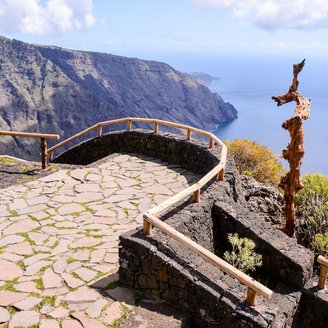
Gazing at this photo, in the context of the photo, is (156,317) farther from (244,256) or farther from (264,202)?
(264,202)

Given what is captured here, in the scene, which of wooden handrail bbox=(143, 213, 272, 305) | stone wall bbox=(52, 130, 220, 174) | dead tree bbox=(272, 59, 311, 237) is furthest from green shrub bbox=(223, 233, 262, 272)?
dead tree bbox=(272, 59, 311, 237)

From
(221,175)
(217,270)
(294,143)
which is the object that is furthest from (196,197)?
(294,143)

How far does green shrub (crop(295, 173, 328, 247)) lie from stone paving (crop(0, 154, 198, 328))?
4.32 meters

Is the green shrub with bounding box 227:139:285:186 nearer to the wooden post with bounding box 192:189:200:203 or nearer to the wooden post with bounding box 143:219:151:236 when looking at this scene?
the wooden post with bounding box 192:189:200:203

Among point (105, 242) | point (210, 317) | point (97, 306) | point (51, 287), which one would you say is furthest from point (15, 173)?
point (210, 317)

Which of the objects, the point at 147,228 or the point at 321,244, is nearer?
the point at 147,228

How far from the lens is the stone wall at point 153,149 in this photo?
11.9 m

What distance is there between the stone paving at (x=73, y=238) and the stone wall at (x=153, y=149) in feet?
1.87

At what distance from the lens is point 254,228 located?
8.28m

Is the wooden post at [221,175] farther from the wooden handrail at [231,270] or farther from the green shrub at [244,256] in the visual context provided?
the wooden handrail at [231,270]

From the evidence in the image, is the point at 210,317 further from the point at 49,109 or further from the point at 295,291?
the point at 49,109

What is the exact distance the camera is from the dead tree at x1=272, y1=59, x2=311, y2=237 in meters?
11.0

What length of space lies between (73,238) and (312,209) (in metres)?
8.84

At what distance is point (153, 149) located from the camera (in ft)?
44.8
